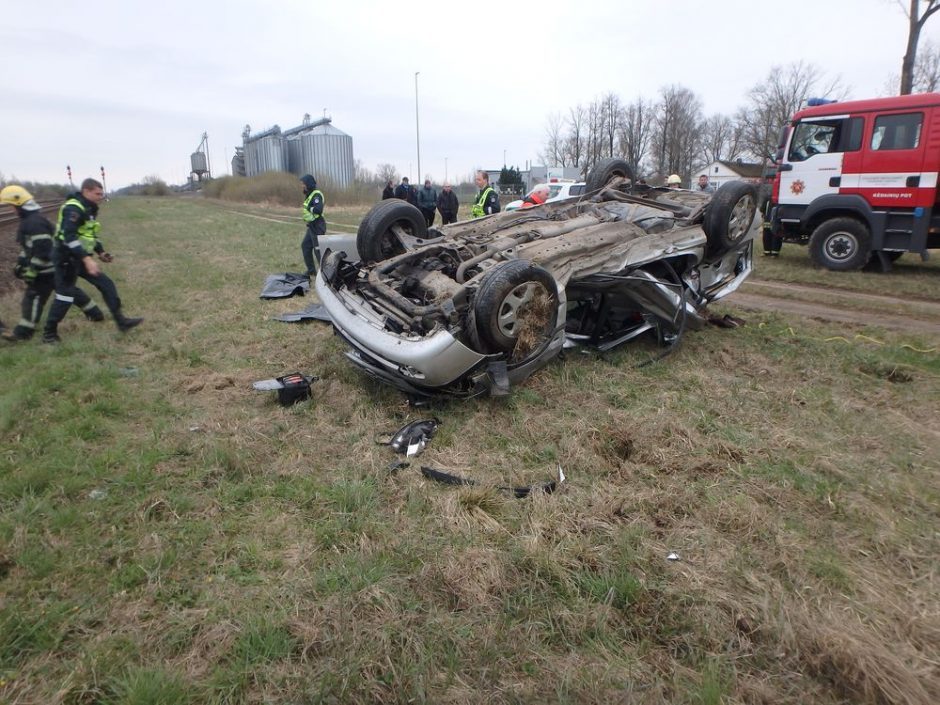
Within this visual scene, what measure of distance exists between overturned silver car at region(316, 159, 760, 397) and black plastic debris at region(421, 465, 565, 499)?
26.1 inches

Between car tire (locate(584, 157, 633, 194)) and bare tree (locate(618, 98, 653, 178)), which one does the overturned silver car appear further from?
bare tree (locate(618, 98, 653, 178))

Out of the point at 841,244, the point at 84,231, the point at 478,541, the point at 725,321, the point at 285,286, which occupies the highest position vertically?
the point at 84,231

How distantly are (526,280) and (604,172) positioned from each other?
3103 mm

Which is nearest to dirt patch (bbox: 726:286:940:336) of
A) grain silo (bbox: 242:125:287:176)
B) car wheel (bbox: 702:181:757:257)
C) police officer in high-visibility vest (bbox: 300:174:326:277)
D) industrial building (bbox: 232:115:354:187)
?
car wheel (bbox: 702:181:757:257)

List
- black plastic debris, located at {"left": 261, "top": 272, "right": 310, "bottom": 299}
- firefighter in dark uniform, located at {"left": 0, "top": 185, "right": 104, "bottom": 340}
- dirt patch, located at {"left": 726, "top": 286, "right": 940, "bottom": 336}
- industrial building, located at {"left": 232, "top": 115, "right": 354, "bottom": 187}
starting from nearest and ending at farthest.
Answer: firefighter in dark uniform, located at {"left": 0, "top": 185, "right": 104, "bottom": 340}, dirt patch, located at {"left": 726, "top": 286, "right": 940, "bottom": 336}, black plastic debris, located at {"left": 261, "top": 272, "right": 310, "bottom": 299}, industrial building, located at {"left": 232, "top": 115, "right": 354, "bottom": 187}

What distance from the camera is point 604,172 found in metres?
6.22

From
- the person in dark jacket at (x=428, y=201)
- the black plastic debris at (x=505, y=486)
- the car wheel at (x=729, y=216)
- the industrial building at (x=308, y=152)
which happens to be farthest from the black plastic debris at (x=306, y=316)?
the industrial building at (x=308, y=152)

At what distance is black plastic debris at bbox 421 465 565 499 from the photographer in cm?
288

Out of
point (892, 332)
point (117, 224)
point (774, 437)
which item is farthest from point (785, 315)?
A: point (117, 224)

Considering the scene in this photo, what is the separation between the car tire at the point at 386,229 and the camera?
16.1 ft

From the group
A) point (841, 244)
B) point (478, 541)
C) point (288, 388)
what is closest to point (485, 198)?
point (841, 244)

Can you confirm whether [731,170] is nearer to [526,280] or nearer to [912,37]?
[912,37]

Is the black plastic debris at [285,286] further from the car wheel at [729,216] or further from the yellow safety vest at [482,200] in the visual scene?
the car wheel at [729,216]

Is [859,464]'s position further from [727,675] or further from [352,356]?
[352,356]
